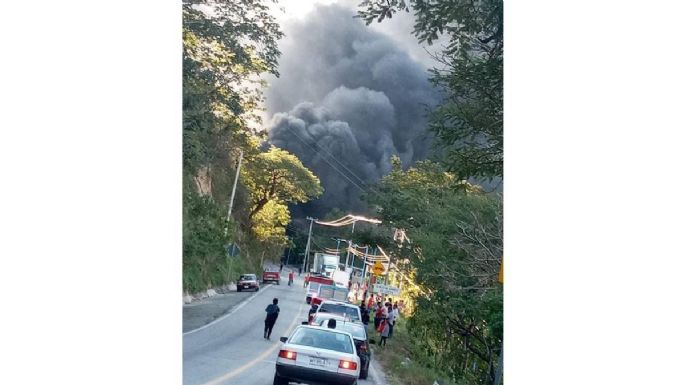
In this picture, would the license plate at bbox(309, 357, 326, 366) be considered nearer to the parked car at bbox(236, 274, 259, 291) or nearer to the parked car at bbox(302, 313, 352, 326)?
the parked car at bbox(302, 313, 352, 326)

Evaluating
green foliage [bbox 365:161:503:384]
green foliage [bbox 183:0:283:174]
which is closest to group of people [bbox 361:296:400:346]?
green foliage [bbox 365:161:503:384]

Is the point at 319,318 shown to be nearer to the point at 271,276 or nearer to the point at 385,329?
the point at 385,329

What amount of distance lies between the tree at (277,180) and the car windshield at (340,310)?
4.21 feet

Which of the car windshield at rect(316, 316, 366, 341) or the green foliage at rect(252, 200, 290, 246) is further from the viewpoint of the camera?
the car windshield at rect(316, 316, 366, 341)

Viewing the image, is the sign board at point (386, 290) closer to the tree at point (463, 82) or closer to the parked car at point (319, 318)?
the parked car at point (319, 318)

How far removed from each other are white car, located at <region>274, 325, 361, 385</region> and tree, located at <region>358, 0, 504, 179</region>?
6.50 feet

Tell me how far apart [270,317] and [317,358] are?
0.97 m

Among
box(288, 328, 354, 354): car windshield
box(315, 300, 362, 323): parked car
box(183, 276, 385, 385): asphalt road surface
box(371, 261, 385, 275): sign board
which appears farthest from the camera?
box(371, 261, 385, 275): sign board

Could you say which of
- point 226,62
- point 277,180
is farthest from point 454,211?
point 226,62

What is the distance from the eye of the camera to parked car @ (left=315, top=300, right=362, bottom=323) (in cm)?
695

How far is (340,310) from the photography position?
781cm
